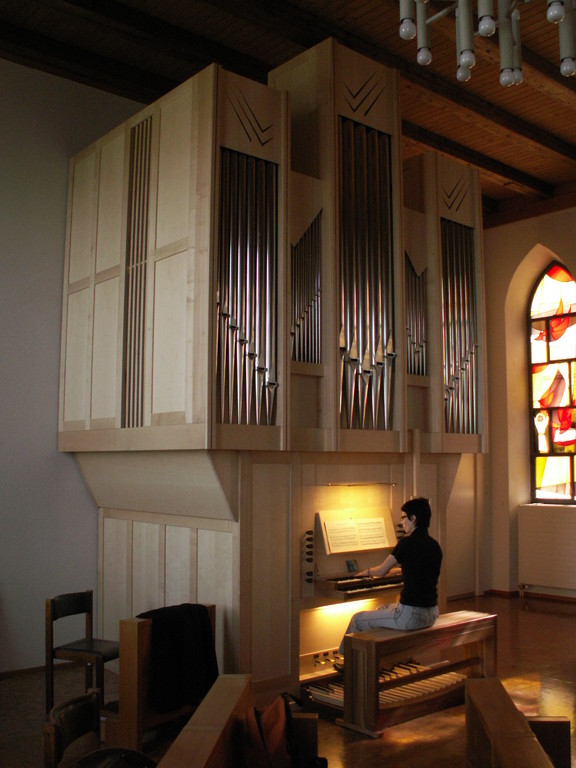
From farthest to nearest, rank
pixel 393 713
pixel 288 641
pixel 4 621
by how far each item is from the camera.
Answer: pixel 4 621
pixel 288 641
pixel 393 713

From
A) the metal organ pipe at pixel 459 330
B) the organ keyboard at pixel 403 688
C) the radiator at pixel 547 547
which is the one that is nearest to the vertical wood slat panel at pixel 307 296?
the metal organ pipe at pixel 459 330

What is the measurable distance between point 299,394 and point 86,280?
2.15 m

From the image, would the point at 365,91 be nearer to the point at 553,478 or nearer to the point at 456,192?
the point at 456,192

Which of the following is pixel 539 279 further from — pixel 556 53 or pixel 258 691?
pixel 258 691

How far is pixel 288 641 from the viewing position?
5898 millimetres

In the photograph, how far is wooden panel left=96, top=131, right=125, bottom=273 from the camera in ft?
21.4

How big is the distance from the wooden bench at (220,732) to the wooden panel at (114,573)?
3060mm

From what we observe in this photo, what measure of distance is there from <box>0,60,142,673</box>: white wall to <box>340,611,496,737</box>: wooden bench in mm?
2767

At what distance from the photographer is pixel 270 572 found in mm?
5812

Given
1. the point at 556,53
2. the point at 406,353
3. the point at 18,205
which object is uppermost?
the point at 556,53

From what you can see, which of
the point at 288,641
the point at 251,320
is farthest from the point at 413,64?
the point at 288,641

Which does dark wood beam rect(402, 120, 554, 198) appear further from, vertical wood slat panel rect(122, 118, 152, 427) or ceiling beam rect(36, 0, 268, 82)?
vertical wood slat panel rect(122, 118, 152, 427)

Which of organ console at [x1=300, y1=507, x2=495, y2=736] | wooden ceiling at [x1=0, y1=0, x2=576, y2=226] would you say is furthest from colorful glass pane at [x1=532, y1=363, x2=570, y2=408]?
organ console at [x1=300, y1=507, x2=495, y2=736]

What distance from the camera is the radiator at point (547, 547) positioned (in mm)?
9766
